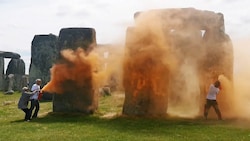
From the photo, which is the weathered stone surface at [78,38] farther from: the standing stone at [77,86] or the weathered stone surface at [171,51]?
the weathered stone surface at [171,51]

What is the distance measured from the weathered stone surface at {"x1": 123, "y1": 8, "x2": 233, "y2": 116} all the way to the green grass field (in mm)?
1752

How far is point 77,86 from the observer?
82.9 ft

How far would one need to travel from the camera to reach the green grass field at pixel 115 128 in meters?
17.8

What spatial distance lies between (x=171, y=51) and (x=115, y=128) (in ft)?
23.2

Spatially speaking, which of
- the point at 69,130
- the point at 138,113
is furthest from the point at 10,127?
the point at 138,113

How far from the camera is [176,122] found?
21844 millimetres

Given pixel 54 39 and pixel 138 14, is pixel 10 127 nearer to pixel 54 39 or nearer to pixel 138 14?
pixel 138 14

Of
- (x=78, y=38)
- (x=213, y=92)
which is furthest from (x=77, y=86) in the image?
(x=213, y=92)

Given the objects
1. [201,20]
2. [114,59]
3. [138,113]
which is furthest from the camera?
[201,20]

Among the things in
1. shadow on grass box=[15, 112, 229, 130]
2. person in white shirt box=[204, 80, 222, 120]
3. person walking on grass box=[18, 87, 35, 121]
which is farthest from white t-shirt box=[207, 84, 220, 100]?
person walking on grass box=[18, 87, 35, 121]

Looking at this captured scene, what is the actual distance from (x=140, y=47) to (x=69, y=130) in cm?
702

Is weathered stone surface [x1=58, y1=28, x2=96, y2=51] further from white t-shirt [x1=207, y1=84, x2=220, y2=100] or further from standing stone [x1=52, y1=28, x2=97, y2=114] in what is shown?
white t-shirt [x1=207, y1=84, x2=220, y2=100]

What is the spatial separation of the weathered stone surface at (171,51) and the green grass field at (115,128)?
1752 mm

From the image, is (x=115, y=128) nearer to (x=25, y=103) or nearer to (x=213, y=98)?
(x=25, y=103)
